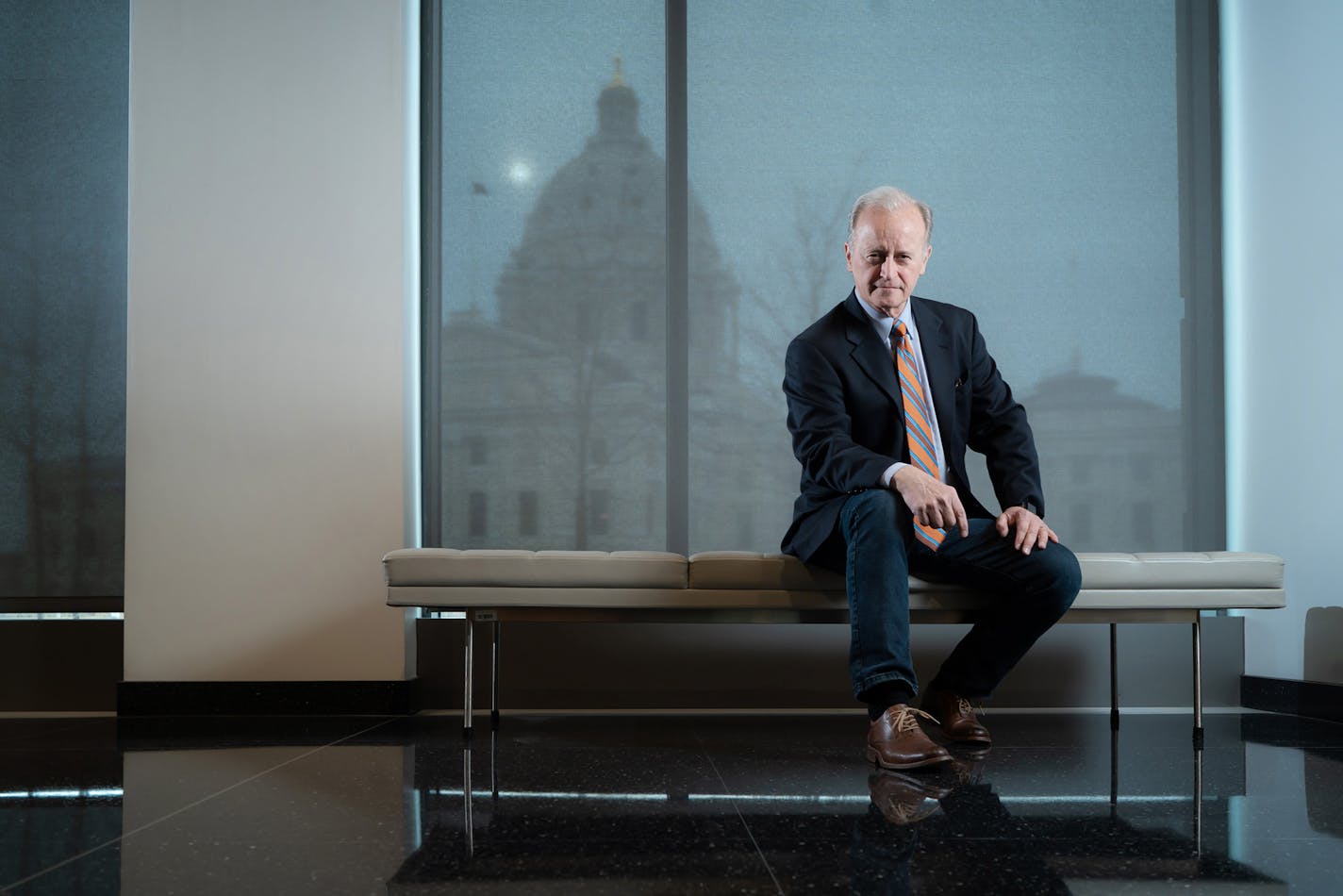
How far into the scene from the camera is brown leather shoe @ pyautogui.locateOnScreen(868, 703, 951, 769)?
6.64 feet

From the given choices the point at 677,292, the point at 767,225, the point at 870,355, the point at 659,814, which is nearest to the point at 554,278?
the point at 677,292

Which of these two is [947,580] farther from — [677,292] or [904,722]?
[677,292]

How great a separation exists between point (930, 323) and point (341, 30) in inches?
78.2

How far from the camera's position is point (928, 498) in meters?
2.14

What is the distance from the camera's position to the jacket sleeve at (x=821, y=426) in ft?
7.48

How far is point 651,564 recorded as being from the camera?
258 cm

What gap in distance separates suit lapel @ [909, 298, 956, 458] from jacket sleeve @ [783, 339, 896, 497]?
188 millimetres

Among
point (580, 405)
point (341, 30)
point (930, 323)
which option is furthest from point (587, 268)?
point (930, 323)

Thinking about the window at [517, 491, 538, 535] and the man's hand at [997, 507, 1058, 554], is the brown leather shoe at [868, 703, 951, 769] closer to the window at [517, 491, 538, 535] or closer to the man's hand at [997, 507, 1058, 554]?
the man's hand at [997, 507, 1058, 554]

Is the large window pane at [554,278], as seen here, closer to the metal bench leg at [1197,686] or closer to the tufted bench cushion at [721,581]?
the tufted bench cushion at [721,581]

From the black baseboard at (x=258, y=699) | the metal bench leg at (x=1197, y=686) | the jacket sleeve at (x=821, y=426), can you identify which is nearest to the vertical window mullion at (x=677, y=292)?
the jacket sleeve at (x=821, y=426)

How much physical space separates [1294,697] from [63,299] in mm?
3829

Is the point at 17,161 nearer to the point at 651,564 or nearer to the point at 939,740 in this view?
the point at 651,564

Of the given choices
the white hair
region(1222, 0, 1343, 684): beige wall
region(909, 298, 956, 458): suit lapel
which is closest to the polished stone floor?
region(1222, 0, 1343, 684): beige wall
